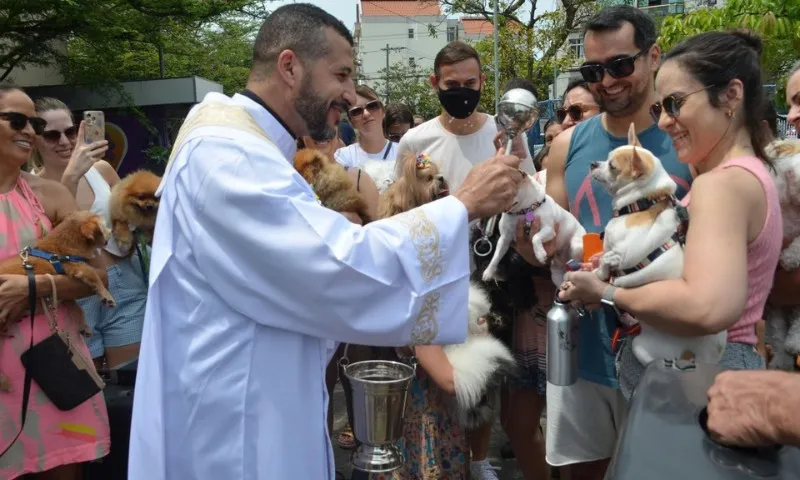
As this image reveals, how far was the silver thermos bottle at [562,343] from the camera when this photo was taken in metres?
2.34

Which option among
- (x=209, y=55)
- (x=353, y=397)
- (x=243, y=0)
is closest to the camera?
(x=353, y=397)

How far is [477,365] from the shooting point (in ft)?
9.38

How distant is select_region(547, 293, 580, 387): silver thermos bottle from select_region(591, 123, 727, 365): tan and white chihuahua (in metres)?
0.23

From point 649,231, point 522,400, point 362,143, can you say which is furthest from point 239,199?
point 362,143

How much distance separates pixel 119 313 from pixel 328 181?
4.93 ft

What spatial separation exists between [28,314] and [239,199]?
1760 millimetres

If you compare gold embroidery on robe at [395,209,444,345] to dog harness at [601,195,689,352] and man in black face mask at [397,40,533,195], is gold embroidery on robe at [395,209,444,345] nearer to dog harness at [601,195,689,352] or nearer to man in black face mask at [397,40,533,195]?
dog harness at [601,195,689,352]

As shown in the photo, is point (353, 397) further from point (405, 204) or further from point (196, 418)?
point (405, 204)

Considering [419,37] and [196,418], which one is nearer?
[196,418]

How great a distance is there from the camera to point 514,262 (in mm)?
3051

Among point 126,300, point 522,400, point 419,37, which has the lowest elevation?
point 522,400

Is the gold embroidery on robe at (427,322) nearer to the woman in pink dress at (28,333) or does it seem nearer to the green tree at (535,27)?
the woman in pink dress at (28,333)

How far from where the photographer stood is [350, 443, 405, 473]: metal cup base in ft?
7.26

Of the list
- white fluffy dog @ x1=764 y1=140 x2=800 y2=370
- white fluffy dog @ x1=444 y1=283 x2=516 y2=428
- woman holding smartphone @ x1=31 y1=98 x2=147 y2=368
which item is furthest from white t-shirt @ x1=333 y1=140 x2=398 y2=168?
white fluffy dog @ x1=764 y1=140 x2=800 y2=370
